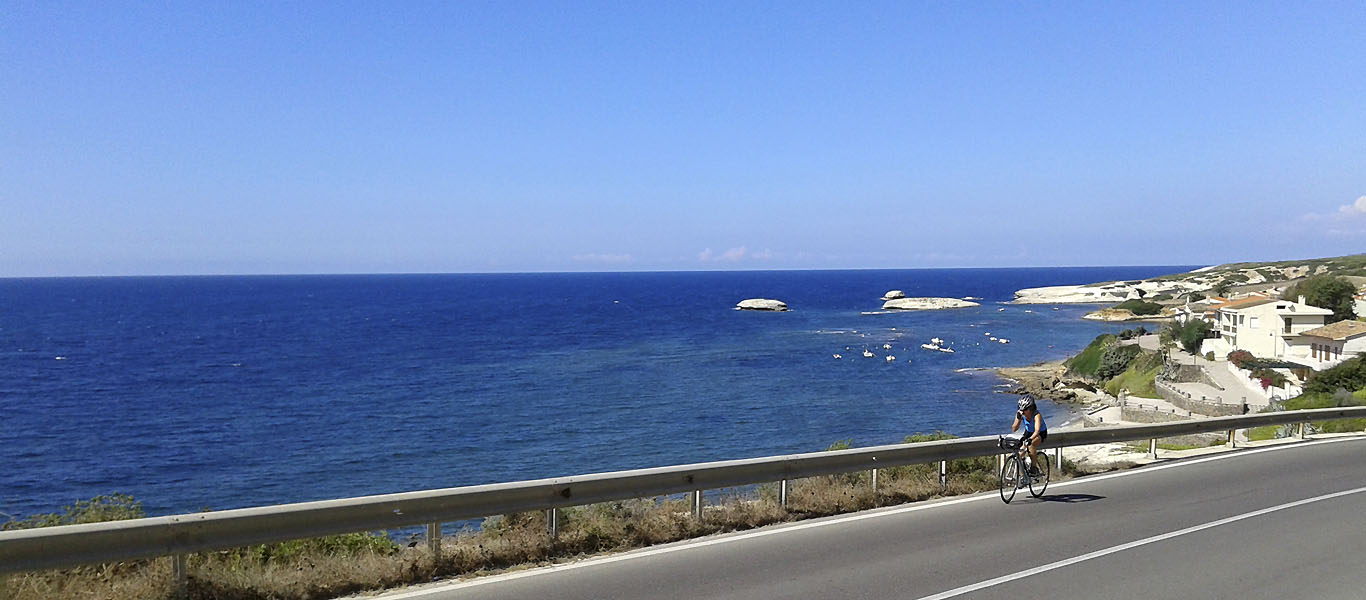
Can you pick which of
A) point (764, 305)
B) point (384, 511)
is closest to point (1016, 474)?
point (384, 511)

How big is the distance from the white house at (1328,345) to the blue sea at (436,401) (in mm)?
18487

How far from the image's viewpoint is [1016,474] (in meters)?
12.5

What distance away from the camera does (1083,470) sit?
1498cm

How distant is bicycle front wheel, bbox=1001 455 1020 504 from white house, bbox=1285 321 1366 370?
47503mm

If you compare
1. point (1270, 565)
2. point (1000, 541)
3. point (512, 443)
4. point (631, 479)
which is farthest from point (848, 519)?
point (512, 443)

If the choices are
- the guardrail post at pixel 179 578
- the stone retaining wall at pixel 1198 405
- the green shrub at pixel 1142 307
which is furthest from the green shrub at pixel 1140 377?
the green shrub at pixel 1142 307

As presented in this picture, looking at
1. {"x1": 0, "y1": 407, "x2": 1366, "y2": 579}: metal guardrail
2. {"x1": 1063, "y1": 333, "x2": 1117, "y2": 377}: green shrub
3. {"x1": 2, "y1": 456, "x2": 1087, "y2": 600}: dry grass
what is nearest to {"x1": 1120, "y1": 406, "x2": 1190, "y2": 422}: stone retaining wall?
{"x1": 1063, "y1": 333, "x2": 1117, "y2": 377}: green shrub

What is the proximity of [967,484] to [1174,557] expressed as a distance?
13.8 feet

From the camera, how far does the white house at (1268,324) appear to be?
6022 centimetres

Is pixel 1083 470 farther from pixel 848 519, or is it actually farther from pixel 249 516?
pixel 249 516

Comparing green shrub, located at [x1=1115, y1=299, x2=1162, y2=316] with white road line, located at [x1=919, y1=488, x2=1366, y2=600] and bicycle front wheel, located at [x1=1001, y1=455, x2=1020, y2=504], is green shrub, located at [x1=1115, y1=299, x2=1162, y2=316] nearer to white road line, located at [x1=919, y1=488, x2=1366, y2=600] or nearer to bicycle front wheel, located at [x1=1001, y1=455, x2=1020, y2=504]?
white road line, located at [x1=919, y1=488, x2=1366, y2=600]

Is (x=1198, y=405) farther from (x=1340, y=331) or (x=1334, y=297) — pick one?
(x=1334, y=297)

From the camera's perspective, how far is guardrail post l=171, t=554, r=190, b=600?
6945mm

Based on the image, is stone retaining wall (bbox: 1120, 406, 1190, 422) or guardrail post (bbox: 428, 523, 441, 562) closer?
guardrail post (bbox: 428, 523, 441, 562)
